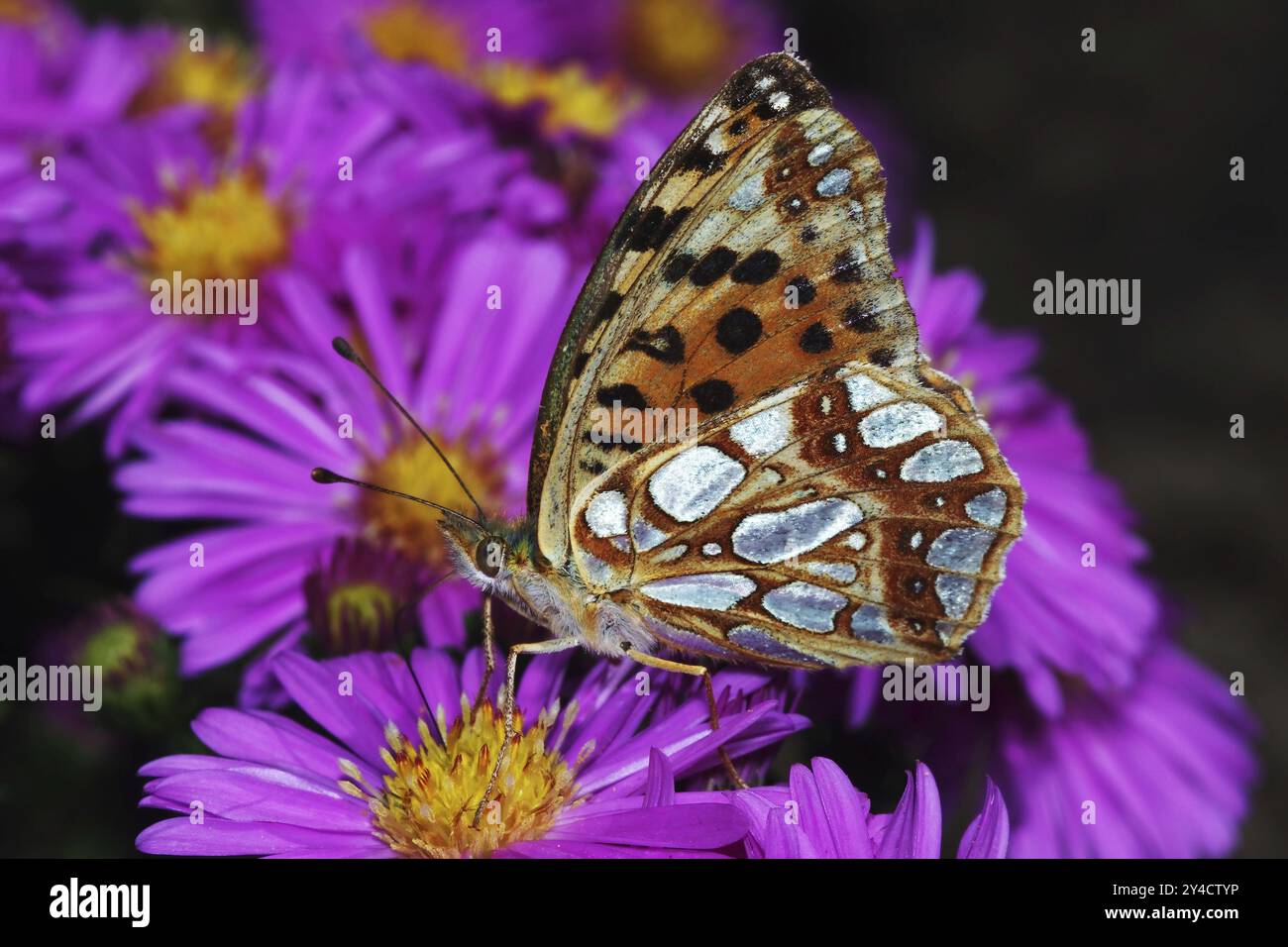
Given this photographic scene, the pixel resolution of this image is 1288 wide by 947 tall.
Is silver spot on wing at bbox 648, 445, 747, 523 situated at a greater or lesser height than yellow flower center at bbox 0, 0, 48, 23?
lesser

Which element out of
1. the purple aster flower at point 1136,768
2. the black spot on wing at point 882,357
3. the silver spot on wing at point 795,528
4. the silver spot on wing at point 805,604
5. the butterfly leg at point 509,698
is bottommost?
the purple aster flower at point 1136,768

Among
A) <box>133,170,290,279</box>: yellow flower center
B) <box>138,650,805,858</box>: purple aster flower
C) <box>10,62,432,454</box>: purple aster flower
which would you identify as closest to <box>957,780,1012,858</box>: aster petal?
<box>138,650,805,858</box>: purple aster flower

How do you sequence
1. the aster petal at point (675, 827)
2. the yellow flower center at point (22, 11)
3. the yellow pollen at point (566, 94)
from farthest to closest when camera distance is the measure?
the yellow flower center at point (22, 11) < the yellow pollen at point (566, 94) < the aster petal at point (675, 827)

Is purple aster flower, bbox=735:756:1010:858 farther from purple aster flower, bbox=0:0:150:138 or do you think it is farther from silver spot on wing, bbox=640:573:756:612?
purple aster flower, bbox=0:0:150:138

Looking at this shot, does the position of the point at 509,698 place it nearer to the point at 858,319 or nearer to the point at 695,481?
the point at 695,481

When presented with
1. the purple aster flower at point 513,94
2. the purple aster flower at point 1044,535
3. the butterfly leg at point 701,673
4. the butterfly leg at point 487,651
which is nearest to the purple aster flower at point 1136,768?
the purple aster flower at point 1044,535

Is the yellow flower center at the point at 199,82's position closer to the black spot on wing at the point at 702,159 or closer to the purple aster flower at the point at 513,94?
the purple aster flower at the point at 513,94

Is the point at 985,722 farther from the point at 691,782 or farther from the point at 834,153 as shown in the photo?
the point at 834,153

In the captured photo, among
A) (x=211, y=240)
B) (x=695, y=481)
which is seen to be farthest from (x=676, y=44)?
(x=695, y=481)
